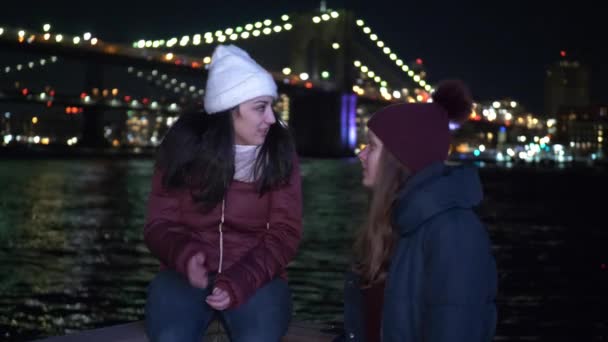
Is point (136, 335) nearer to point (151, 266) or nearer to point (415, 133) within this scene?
point (415, 133)

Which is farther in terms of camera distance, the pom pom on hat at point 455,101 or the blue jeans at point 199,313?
the blue jeans at point 199,313

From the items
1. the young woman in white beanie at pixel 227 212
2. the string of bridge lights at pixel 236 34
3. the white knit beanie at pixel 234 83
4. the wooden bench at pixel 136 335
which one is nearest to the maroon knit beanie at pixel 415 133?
the young woman in white beanie at pixel 227 212

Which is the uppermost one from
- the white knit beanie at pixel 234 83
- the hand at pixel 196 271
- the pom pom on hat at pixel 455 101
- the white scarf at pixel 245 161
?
the white knit beanie at pixel 234 83

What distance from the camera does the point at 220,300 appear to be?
100 inches

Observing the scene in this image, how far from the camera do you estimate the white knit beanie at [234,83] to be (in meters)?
2.89

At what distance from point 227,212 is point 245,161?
19 centimetres

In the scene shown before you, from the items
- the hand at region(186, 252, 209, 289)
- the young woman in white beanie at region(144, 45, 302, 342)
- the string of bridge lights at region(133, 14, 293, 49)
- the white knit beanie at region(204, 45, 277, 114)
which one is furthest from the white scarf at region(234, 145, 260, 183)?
the string of bridge lights at region(133, 14, 293, 49)

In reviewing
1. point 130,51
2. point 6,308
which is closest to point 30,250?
point 6,308

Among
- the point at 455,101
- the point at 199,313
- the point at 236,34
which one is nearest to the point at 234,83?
the point at 199,313

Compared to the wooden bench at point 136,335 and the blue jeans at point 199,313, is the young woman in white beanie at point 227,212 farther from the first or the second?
the wooden bench at point 136,335

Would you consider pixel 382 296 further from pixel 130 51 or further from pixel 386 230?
pixel 130 51

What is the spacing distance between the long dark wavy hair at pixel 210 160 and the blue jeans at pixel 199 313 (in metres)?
0.29

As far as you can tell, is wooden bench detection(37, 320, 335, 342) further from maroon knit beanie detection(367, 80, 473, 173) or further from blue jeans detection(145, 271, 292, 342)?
maroon knit beanie detection(367, 80, 473, 173)

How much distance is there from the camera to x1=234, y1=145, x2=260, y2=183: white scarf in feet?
9.34
